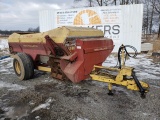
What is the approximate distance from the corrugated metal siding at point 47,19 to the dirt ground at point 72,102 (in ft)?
24.7

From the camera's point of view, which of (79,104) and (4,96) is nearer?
(79,104)

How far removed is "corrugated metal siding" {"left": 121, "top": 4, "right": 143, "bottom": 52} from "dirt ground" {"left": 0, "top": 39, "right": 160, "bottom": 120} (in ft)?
18.4

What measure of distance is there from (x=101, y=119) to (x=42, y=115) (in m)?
1.12

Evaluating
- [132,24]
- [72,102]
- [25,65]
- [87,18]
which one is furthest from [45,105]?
[87,18]

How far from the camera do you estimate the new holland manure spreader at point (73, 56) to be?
4203 mm

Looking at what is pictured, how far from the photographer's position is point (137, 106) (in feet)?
12.8

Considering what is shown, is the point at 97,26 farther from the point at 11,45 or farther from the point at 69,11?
the point at 11,45

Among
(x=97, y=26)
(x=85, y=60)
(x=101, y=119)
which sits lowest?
(x=101, y=119)

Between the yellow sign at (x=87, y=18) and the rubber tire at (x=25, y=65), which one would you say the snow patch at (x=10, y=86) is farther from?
the yellow sign at (x=87, y=18)

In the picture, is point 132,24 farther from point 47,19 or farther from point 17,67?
point 17,67

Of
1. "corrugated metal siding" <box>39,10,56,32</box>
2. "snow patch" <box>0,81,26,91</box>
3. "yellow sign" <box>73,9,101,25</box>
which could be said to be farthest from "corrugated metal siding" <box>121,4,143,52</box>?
"snow patch" <box>0,81,26,91</box>

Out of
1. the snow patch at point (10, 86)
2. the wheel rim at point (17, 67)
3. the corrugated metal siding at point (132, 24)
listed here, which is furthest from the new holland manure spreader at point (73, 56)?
the corrugated metal siding at point (132, 24)

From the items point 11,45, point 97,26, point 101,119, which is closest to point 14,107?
point 101,119

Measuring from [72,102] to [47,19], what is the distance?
31.4 feet
